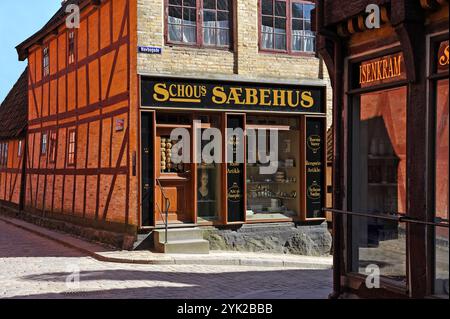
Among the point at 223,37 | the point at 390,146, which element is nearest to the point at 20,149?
the point at 223,37

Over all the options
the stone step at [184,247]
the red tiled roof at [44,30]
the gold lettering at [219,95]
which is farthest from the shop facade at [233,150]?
the red tiled roof at [44,30]

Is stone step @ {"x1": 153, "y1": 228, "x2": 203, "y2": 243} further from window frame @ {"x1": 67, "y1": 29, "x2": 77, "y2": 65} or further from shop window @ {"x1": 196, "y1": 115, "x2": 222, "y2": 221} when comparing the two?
window frame @ {"x1": 67, "y1": 29, "x2": 77, "y2": 65}

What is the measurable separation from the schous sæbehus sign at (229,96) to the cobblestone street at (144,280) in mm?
3645

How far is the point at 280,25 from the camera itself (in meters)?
15.6

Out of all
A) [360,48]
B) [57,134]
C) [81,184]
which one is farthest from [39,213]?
[360,48]

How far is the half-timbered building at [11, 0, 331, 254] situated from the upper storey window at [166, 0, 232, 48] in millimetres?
23

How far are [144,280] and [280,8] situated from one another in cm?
793

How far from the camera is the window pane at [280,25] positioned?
611 inches

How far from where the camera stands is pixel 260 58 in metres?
15.1

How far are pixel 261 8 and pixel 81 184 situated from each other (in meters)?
6.67

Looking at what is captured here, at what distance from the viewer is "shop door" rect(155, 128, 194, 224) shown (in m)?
14.0

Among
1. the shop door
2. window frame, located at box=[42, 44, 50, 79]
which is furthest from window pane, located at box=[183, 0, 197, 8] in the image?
window frame, located at box=[42, 44, 50, 79]

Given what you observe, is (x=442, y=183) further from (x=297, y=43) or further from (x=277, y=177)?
(x=297, y=43)

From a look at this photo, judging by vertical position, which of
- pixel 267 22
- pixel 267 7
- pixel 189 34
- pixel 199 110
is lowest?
pixel 199 110
